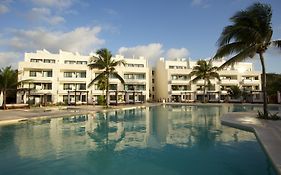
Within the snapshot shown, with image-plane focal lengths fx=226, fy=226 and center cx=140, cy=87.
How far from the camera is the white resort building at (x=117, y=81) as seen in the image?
147ft

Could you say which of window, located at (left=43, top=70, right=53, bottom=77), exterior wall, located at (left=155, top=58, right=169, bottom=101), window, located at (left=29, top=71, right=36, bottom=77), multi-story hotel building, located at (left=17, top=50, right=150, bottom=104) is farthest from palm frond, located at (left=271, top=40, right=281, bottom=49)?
exterior wall, located at (left=155, top=58, right=169, bottom=101)

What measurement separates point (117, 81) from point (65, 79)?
11740 mm

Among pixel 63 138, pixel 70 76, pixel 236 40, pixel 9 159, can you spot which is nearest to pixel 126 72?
pixel 70 76

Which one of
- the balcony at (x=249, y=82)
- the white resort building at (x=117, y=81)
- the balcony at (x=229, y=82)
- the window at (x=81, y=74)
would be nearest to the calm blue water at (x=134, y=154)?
the white resort building at (x=117, y=81)

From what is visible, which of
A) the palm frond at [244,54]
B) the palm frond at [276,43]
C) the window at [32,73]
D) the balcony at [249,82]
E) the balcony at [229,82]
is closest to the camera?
the palm frond at [276,43]

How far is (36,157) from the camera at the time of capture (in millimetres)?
7719

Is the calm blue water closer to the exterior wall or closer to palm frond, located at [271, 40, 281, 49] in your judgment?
palm frond, located at [271, 40, 281, 49]

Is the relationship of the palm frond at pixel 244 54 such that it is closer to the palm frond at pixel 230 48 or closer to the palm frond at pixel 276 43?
the palm frond at pixel 230 48

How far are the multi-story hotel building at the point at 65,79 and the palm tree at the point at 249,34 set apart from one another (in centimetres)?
2782

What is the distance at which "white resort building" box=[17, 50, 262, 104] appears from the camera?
44.8 metres

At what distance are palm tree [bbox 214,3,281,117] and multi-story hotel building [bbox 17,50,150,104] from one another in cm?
2782

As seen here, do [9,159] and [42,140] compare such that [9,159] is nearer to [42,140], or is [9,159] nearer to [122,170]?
[42,140]

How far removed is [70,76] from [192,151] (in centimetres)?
4447

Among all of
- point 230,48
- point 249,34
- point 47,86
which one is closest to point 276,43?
point 249,34
